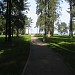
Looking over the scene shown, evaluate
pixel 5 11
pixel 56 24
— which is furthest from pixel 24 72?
pixel 56 24

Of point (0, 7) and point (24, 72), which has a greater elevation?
point (0, 7)

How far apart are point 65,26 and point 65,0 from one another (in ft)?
408

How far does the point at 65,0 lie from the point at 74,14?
30.0 ft

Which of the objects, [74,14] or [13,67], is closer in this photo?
[13,67]

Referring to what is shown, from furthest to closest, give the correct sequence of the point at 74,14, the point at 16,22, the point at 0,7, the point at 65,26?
the point at 65,26
the point at 74,14
the point at 16,22
the point at 0,7

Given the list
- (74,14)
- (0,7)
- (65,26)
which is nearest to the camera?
(0,7)

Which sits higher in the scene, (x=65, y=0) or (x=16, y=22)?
(x=65, y=0)

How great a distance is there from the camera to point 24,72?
1470 centimetres

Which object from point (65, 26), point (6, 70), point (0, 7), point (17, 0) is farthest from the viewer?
point (65, 26)

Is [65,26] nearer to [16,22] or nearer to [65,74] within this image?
[16,22]

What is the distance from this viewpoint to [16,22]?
5297 centimetres

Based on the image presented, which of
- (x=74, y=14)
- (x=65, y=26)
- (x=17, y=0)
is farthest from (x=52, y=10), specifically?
(x=65, y=26)

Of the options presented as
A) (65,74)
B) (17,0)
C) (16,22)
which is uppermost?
(17,0)

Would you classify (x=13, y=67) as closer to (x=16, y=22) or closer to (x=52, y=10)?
(x=16, y=22)
